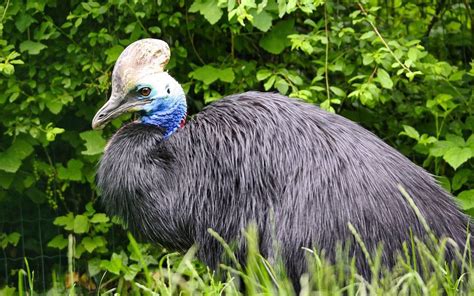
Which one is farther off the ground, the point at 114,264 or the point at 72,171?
the point at 72,171

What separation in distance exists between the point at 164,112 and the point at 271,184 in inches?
21.7

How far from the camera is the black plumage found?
144 inches

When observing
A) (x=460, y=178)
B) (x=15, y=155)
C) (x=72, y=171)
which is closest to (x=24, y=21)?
(x=15, y=155)

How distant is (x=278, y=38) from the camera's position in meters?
5.04

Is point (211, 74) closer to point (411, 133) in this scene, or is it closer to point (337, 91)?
point (337, 91)

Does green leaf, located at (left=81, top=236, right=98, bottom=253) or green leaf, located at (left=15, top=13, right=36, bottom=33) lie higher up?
green leaf, located at (left=15, top=13, right=36, bottom=33)

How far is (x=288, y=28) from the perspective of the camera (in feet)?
16.5

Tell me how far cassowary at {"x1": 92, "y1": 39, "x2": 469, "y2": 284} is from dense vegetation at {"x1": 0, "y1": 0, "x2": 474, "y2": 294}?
73cm

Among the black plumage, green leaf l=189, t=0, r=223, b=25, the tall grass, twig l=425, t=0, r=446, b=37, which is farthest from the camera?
twig l=425, t=0, r=446, b=37

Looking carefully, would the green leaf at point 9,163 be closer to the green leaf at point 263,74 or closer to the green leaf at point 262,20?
the green leaf at point 263,74

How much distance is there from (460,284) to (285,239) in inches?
24.2

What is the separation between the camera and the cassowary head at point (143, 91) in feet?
13.2

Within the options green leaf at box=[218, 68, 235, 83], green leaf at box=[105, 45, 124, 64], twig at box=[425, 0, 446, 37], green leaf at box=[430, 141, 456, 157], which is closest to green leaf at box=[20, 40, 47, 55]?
green leaf at box=[105, 45, 124, 64]

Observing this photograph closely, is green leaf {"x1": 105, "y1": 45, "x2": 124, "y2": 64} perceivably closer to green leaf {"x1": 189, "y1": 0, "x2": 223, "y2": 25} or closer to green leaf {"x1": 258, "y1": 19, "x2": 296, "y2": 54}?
green leaf {"x1": 189, "y1": 0, "x2": 223, "y2": 25}
